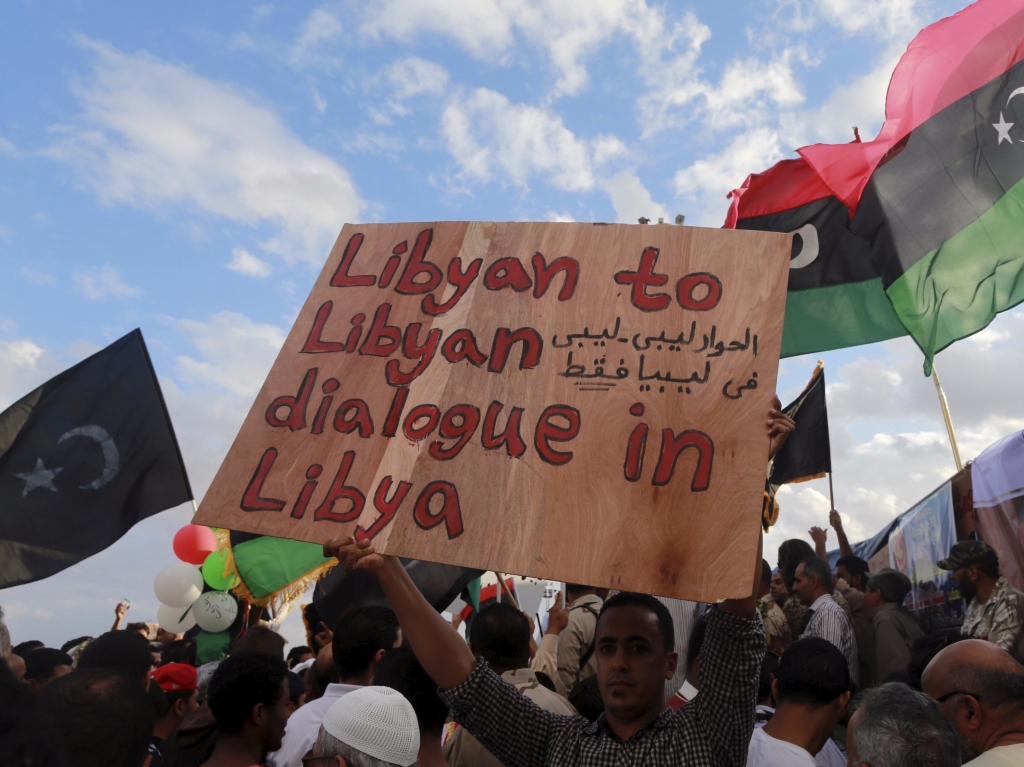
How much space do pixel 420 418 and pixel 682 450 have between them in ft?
2.92

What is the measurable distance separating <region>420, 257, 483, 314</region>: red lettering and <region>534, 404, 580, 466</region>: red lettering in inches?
25.4

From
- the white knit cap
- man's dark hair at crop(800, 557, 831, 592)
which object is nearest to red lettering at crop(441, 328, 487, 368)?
the white knit cap

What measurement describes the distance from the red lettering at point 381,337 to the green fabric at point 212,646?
6.61 metres

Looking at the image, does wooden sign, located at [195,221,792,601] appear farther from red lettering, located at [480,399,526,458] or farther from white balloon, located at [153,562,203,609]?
white balloon, located at [153,562,203,609]

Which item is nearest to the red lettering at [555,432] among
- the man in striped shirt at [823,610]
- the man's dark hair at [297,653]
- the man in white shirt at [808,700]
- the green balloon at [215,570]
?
the man in white shirt at [808,700]

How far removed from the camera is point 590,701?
3.55m

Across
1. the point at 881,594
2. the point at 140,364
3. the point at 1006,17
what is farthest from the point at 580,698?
the point at 1006,17

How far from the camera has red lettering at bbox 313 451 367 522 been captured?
2.62 meters

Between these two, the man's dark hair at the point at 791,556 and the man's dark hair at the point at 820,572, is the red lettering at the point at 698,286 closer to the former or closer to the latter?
the man's dark hair at the point at 820,572

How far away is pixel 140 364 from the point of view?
241 inches

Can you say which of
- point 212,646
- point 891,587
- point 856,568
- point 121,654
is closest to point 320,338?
point 121,654

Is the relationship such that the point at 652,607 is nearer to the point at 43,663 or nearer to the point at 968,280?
the point at 43,663

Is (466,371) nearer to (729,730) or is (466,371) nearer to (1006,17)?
(729,730)

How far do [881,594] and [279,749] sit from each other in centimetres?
419
